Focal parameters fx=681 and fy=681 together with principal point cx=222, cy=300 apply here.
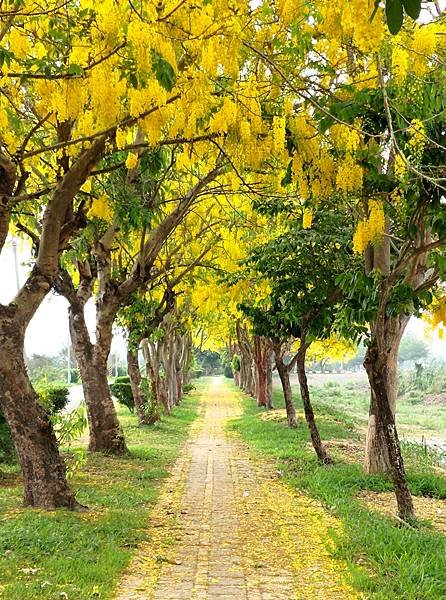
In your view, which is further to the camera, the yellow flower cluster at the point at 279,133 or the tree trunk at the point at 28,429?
the tree trunk at the point at 28,429

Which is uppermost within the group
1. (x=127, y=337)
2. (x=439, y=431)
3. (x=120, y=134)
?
(x=120, y=134)

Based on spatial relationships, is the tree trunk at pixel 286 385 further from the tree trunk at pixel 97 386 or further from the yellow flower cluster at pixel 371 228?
the yellow flower cluster at pixel 371 228

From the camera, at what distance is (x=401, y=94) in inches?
202

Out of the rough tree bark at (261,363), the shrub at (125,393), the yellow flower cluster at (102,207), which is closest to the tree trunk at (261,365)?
the rough tree bark at (261,363)

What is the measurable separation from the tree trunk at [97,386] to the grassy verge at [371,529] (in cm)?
260

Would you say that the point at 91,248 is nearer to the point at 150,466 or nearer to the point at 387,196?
the point at 150,466

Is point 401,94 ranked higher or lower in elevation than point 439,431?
higher

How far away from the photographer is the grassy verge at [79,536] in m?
4.19

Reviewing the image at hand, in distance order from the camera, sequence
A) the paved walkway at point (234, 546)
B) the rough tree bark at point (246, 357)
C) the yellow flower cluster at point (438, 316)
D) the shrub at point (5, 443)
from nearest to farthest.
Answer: the paved walkway at point (234, 546) → the yellow flower cluster at point (438, 316) → the shrub at point (5, 443) → the rough tree bark at point (246, 357)

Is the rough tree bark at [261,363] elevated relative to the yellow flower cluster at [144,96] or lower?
lower

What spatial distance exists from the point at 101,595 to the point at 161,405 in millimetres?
14502

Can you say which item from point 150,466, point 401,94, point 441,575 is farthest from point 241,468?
point 401,94

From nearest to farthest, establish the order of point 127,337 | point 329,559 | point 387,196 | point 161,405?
point 329,559, point 387,196, point 127,337, point 161,405

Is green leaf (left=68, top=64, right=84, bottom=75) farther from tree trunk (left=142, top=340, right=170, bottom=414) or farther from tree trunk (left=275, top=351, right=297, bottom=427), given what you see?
tree trunk (left=142, top=340, right=170, bottom=414)
